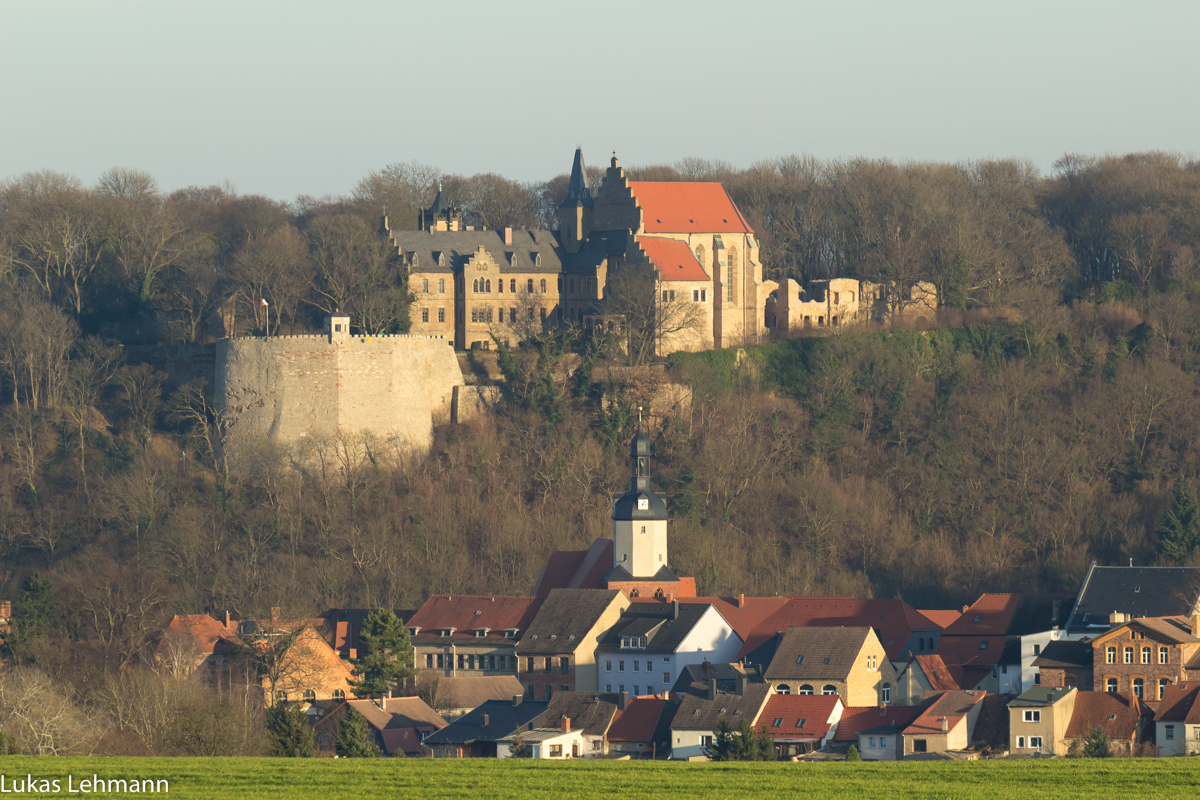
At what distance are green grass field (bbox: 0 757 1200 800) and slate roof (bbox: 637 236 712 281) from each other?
130 feet

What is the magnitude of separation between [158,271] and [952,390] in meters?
25.0

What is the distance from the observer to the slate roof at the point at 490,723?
51.6 metres

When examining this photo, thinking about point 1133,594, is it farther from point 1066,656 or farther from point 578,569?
A: point 578,569

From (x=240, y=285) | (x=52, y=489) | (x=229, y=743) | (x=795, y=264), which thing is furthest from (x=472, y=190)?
(x=229, y=743)

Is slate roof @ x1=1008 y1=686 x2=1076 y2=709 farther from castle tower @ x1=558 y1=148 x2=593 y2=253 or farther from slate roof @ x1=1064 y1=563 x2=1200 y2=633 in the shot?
castle tower @ x1=558 y1=148 x2=593 y2=253

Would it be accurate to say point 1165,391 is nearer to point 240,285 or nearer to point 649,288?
point 649,288

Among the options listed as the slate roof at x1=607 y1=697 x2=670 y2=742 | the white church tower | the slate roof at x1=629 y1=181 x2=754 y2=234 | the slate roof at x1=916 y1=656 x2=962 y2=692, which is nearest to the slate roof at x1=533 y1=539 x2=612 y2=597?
the white church tower

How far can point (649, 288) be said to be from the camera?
76625 millimetres

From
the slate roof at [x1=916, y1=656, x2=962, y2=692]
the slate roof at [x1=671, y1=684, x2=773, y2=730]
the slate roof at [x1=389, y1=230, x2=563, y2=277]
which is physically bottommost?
the slate roof at [x1=916, y1=656, x2=962, y2=692]

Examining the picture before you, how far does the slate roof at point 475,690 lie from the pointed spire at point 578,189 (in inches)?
970

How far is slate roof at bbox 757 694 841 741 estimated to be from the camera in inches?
2026

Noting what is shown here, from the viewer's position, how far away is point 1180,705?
50375mm

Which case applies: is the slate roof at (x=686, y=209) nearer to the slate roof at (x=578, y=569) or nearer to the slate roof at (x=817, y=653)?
the slate roof at (x=578, y=569)

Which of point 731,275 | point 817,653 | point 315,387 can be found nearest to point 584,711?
point 817,653
